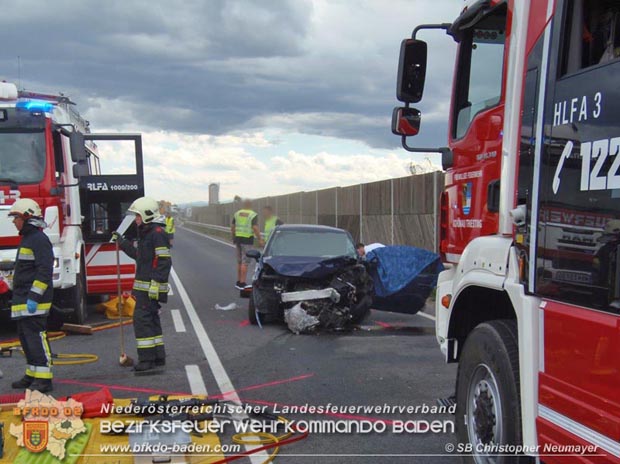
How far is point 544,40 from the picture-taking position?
348cm

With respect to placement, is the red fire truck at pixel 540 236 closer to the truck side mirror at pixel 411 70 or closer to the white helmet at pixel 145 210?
the truck side mirror at pixel 411 70

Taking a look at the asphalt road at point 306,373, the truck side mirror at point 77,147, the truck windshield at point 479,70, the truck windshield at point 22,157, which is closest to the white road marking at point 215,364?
the asphalt road at point 306,373

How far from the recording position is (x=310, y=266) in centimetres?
962

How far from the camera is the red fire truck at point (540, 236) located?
2785mm

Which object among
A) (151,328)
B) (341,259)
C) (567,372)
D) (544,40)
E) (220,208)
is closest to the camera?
(567,372)

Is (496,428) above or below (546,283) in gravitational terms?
below

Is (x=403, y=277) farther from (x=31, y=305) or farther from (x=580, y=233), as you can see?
(x=580, y=233)

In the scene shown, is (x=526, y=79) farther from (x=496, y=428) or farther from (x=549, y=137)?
(x=496, y=428)

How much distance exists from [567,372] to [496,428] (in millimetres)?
836

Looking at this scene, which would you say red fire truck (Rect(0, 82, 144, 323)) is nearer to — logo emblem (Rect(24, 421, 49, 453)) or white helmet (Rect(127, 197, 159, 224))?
white helmet (Rect(127, 197, 159, 224))

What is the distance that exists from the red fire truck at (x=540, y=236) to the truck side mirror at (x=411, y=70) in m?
0.39

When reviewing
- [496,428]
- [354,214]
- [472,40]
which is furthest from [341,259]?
[354,214]

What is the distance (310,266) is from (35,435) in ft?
17.3

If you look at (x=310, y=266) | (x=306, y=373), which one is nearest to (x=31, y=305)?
(x=306, y=373)
